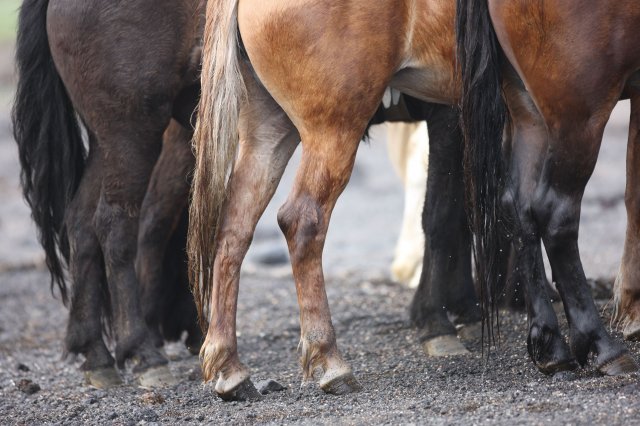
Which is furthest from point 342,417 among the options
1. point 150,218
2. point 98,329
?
point 150,218

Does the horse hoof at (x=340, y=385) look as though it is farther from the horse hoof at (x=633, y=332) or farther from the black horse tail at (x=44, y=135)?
the black horse tail at (x=44, y=135)

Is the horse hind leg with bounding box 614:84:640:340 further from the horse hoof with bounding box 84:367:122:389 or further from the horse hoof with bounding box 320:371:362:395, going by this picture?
the horse hoof with bounding box 84:367:122:389

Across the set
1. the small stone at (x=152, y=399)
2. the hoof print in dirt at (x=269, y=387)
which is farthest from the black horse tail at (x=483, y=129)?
the small stone at (x=152, y=399)

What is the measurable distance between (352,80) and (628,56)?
1138mm

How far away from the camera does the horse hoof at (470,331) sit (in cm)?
605

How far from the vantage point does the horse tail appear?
4.78 m

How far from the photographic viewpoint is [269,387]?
509 centimetres

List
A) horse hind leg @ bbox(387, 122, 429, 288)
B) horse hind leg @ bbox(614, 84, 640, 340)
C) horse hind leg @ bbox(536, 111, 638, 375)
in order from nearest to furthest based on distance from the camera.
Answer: horse hind leg @ bbox(536, 111, 638, 375)
horse hind leg @ bbox(614, 84, 640, 340)
horse hind leg @ bbox(387, 122, 429, 288)

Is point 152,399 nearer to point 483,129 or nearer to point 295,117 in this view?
point 295,117

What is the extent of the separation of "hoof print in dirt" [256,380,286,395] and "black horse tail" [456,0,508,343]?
1112mm

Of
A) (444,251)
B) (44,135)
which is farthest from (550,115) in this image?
(44,135)

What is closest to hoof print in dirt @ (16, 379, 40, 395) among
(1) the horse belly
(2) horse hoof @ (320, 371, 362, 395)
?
(2) horse hoof @ (320, 371, 362, 395)

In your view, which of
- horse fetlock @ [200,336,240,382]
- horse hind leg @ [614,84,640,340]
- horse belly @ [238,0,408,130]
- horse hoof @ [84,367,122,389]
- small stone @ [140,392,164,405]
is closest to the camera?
horse belly @ [238,0,408,130]

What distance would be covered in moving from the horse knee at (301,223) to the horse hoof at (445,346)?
1.38 metres
